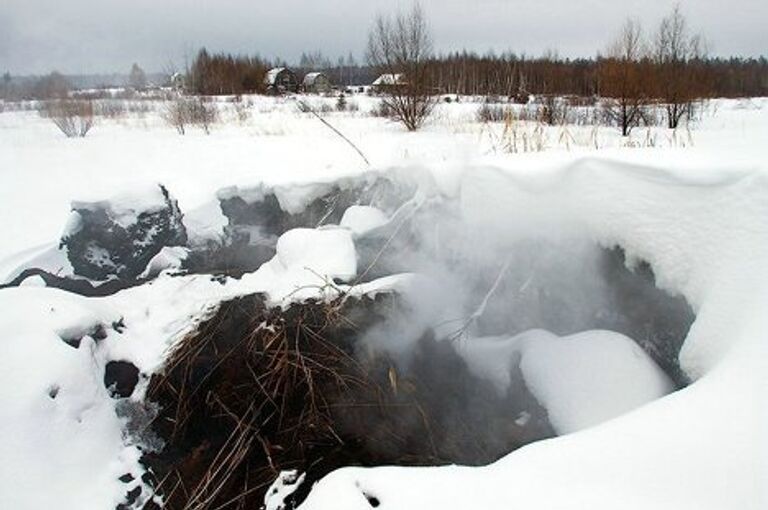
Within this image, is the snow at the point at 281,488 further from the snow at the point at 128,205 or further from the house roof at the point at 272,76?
the house roof at the point at 272,76

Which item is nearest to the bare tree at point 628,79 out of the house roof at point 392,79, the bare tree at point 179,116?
the house roof at point 392,79

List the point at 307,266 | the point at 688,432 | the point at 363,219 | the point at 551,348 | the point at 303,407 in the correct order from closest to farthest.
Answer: the point at 688,432
the point at 303,407
the point at 551,348
the point at 307,266
the point at 363,219

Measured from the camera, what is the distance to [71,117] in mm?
13094

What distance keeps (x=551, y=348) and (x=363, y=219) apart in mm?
1369

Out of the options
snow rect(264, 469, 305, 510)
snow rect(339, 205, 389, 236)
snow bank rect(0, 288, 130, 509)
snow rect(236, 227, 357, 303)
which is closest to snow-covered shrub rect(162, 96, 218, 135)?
snow rect(339, 205, 389, 236)

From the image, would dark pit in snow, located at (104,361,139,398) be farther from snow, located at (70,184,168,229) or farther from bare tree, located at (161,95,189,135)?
bare tree, located at (161,95,189,135)

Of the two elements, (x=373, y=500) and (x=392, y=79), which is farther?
(x=392, y=79)

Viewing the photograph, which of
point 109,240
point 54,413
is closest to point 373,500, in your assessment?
point 54,413

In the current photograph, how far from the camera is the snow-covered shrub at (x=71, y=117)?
13172mm

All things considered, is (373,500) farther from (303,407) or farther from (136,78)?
(136,78)

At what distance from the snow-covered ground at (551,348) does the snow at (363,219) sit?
12mm

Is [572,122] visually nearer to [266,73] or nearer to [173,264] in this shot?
[173,264]

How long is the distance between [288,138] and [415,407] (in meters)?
8.34

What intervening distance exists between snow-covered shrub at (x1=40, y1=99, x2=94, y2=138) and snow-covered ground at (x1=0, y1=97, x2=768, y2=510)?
431 inches
